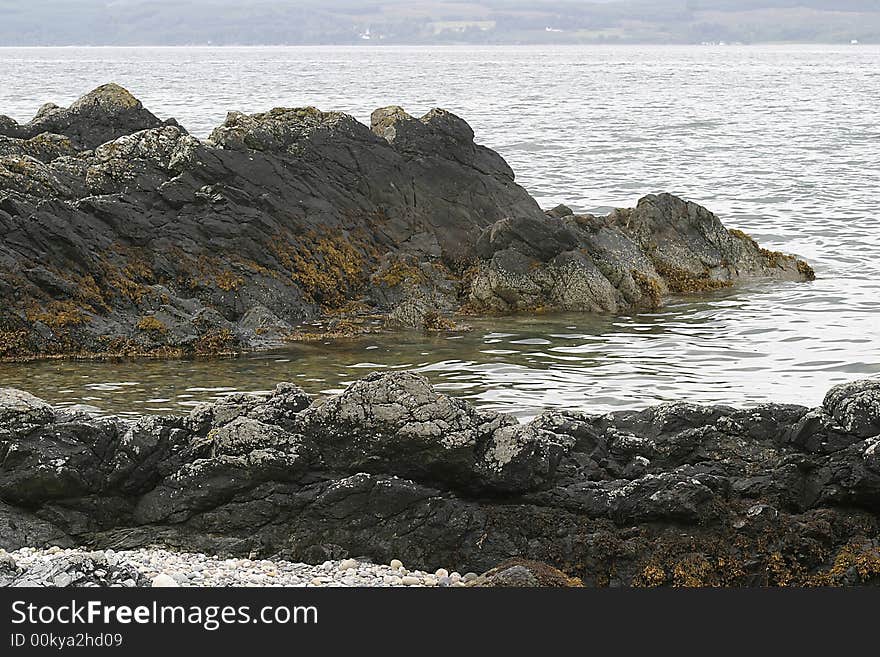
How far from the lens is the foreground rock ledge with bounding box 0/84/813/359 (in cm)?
1451

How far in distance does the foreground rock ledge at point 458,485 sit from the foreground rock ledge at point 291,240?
20.0ft

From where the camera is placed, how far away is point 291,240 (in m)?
16.8

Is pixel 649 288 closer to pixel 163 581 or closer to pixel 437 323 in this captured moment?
pixel 437 323

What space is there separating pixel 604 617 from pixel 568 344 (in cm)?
923

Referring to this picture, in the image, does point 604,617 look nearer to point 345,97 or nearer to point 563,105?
point 563,105

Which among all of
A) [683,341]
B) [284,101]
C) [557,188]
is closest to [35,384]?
[683,341]

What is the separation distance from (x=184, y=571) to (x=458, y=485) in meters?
2.07

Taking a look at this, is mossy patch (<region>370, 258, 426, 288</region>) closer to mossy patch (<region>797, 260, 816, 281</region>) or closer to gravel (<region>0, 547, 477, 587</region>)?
mossy patch (<region>797, 260, 816, 281</region>)

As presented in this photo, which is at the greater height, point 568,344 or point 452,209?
point 452,209

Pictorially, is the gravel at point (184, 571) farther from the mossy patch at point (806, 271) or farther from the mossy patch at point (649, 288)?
the mossy patch at point (806, 271)

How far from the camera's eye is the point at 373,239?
1766 cm

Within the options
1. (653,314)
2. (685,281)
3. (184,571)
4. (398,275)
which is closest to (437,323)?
(398,275)

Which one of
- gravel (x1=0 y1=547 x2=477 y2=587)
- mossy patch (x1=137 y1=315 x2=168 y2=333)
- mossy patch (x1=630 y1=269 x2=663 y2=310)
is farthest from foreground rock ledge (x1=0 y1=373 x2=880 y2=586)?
mossy patch (x1=630 y1=269 x2=663 y2=310)

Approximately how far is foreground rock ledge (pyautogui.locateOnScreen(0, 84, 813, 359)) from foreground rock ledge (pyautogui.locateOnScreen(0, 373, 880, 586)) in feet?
20.0
